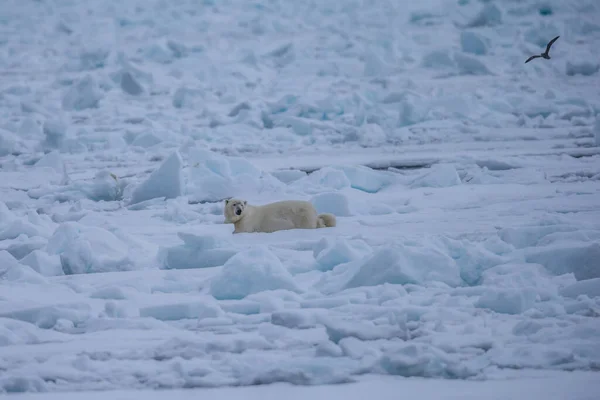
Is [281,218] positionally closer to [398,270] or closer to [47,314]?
[398,270]

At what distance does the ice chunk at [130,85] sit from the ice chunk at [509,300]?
7571 mm

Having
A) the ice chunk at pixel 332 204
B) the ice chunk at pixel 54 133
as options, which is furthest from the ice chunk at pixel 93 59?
the ice chunk at pixel 332 204

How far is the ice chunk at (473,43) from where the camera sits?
440 inches

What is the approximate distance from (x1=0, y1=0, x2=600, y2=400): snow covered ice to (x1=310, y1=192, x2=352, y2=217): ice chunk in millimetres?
10

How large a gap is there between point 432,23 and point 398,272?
11.4 m

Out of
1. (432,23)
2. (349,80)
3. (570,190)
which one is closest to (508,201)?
(570,190)

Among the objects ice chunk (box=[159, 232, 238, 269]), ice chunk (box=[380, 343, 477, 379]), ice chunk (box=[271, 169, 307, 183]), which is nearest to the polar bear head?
ice chunk (box=[159, 232, 238, 269])

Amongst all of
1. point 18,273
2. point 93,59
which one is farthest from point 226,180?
point 93,59

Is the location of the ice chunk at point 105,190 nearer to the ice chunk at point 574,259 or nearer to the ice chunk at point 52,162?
the ice chunk at point 52,162

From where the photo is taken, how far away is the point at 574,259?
3.09 metres

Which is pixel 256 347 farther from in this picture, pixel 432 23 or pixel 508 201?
pixel 432 23

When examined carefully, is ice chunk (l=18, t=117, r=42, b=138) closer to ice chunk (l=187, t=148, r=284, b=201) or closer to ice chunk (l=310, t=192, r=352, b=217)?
ice chunk (l=187, t=148, r=284, b=201)

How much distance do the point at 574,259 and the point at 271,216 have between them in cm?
135

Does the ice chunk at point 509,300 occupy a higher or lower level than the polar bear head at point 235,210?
lower
